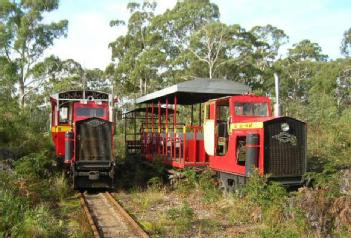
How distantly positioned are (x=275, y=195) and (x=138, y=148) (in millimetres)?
11122

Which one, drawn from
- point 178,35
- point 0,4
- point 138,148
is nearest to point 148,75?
point 178,35

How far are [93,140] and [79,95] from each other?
2831 mm

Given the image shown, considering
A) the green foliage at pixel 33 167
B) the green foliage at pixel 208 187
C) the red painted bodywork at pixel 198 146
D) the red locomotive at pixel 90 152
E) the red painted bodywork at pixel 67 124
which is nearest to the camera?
the green foliage at pixel 208 187

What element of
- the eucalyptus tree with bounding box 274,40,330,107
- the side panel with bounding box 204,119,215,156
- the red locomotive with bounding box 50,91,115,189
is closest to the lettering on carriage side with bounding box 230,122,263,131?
the side panel with bounding box 204,119,215,156

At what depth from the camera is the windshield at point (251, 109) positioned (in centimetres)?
1212

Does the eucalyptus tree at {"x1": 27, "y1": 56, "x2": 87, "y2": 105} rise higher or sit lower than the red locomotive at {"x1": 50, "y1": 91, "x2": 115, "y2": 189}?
higher

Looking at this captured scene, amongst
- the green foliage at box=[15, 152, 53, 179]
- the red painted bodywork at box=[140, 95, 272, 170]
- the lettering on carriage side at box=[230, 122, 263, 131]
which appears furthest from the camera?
the green foliage at box=[15, 152, 53, 179]

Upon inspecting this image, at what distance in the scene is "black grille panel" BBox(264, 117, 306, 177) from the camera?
410 inches

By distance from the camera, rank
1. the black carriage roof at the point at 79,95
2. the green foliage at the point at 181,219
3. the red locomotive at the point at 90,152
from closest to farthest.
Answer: the green foliage at the point at 181,219, the red locomotive at the point at 90,152, the black carriage roof at the point at 79,95

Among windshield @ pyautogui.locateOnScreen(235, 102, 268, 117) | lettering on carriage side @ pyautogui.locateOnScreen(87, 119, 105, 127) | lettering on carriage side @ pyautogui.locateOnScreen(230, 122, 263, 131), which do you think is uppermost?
windshield @ pyautogui.locateOnScreen(235, 102, 268, 117)

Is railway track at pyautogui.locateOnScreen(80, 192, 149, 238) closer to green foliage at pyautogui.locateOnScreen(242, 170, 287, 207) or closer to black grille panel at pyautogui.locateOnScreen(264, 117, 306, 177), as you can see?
green foliage at pyautogui.locateOnScreen(242, 170, 287, 207)

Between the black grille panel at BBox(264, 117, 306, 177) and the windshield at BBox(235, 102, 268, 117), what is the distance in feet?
5.76

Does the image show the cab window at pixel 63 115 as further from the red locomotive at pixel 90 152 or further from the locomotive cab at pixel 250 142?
the locomotive cab at pixel 250 142

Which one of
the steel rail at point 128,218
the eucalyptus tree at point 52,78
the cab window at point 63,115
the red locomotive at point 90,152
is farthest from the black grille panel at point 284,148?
the eucalyptus tree at point 52,78
